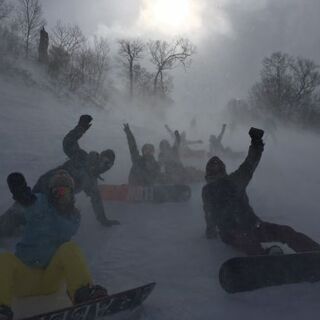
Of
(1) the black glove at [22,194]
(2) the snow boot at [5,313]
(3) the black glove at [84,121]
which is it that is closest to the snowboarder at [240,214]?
(3) the black glove at [84,121]

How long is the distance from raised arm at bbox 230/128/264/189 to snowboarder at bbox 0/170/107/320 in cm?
238

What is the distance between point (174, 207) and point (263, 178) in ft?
16.8

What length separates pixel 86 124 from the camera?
6836 mm

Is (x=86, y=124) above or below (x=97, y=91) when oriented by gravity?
below

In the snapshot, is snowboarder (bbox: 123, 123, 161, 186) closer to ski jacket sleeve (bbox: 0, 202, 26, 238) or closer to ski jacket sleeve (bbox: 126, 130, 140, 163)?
ski jacket sleeve (bbox: 126, 130, 140, 163)

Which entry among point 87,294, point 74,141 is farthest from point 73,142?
point 87,294

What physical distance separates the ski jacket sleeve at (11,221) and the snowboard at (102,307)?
238 centimetres

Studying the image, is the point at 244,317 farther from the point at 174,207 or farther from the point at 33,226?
the point at 174,207

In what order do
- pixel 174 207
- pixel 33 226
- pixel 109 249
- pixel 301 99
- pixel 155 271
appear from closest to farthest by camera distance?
pixel 33 226 → pixel 155 271 → pixel 109 249 → pixel 174 207 → pixel 301 99

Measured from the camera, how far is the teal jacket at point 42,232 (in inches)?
154

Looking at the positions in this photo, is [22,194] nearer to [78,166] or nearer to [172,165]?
[78,166]

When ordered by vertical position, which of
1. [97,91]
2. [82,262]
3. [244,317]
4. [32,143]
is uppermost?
[97,91]

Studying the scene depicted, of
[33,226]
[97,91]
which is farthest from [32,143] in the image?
[97,91]

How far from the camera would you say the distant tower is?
123 ft
